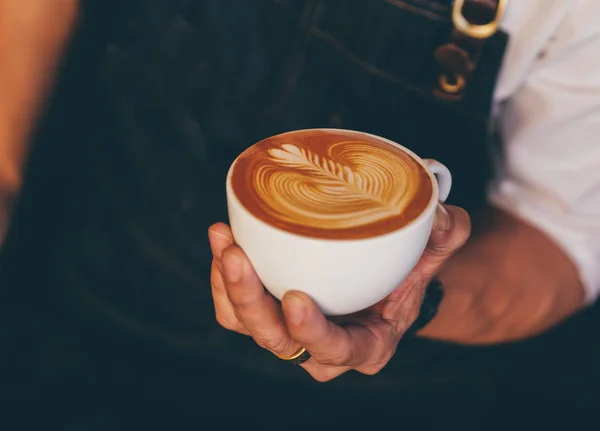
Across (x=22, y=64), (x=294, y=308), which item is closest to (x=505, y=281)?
(x=294, y=308)

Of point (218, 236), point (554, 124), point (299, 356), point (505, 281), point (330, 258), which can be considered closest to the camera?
point (330, 258)

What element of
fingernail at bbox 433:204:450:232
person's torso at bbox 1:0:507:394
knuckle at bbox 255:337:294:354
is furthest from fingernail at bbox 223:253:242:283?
person's torso at bbox 1:0:507:394

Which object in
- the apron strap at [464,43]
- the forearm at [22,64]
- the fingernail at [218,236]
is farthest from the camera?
the forearm at [22,64]

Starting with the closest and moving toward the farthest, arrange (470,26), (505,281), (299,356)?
(299,356), (470,26), (505,281)

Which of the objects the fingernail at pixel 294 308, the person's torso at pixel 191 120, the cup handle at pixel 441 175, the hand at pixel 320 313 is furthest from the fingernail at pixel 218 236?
the person's torso at pixel 191 120

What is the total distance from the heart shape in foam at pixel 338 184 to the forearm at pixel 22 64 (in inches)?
35.5

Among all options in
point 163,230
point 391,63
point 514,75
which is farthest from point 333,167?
point 163,230

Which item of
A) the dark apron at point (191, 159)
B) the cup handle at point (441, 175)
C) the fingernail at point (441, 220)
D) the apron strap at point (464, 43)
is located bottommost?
the dark apron at point (191, 159)

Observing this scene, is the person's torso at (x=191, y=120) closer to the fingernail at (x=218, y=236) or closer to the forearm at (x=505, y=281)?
the forearm at (x=505, y=281)

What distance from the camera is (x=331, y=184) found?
812 millimetres

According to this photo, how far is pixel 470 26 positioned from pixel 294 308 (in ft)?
2.35

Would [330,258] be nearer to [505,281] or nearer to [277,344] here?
[277,344]

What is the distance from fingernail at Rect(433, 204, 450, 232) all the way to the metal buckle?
44 cm

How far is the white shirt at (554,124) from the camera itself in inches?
43.4
